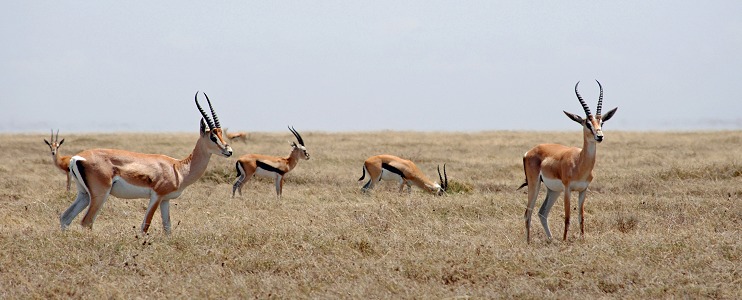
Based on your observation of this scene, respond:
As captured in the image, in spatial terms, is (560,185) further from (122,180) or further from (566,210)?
(122,180)

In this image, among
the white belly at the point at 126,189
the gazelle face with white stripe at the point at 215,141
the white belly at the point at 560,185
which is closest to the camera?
the white belly at the point at 126,189

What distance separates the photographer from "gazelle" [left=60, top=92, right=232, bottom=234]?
8711 millimetres

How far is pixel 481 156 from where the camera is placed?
24.8 metres

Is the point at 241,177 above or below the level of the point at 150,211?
below

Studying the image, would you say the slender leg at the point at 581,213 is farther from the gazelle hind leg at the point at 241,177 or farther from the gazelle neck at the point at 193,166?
the gazelle hind leg at the point at 241,177

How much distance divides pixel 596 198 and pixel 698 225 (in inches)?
116

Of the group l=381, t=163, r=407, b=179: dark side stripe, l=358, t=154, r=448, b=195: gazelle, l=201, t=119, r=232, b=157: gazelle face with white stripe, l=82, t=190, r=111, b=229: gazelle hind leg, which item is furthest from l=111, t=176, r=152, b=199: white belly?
l=381, t=163, r=407, b=179: dark side stripe

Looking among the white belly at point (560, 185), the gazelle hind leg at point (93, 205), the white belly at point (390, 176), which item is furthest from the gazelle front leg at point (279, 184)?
the white belly at point (560, 185)

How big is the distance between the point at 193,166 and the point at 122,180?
3.20ft

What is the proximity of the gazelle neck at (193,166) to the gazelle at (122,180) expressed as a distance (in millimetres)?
14

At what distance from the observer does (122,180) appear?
888 cm

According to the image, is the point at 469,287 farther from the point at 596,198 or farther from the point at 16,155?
the point at 16,155

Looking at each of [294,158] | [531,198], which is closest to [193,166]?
[531,198]

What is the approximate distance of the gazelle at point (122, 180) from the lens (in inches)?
343
